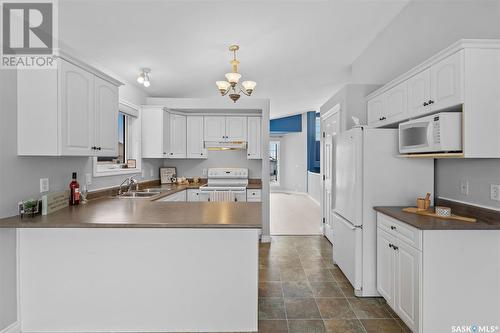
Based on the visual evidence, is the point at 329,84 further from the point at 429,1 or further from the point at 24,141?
the point at 24,141

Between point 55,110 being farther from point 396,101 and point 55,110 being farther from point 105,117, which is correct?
point 396,101

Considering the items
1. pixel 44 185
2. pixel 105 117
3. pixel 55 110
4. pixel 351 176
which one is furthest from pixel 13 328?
pixel 351 176

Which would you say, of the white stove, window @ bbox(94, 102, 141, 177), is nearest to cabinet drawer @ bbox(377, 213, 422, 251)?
the white stove

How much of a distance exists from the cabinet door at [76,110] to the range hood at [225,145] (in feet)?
8.35

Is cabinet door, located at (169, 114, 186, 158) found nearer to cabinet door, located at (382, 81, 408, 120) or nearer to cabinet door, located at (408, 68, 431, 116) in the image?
cabinet door, located at (382, 81, 408, 120)

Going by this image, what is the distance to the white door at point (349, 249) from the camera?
263 centimetres

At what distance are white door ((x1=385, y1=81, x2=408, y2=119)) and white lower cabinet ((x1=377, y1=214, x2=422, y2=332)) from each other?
1.00 metres

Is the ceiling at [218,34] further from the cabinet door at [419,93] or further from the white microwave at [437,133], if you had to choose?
the white microwave at [437,133]

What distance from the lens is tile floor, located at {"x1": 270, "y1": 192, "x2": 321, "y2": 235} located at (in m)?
5.08

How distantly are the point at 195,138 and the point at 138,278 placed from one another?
3.23 meters

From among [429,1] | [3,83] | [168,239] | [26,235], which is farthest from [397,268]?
[3,83]

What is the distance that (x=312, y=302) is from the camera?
2.50 metres

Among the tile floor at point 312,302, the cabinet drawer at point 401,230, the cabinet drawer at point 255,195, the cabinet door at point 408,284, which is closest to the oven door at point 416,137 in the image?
the cabinet drawer at point 401,230

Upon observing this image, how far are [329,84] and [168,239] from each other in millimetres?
4555
